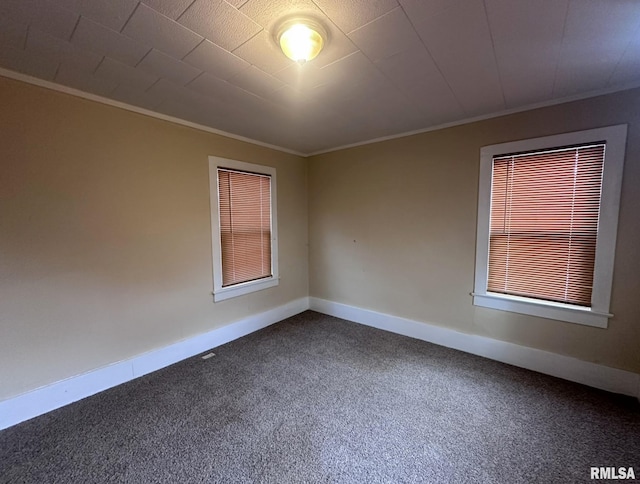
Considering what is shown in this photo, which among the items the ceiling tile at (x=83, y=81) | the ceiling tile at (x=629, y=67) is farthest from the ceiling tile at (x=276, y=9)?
the ceiling tile at (x=629, y=67)

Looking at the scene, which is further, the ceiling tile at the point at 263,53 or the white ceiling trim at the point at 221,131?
the white ceiling trim at the point at 221,131

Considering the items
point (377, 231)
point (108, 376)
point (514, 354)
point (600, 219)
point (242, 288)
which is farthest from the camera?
point (377, 231)

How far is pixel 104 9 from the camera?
4.23ft

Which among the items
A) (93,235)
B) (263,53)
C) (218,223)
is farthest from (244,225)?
(263,53)

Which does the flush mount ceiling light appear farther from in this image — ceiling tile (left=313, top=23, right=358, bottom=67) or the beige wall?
the beige wall

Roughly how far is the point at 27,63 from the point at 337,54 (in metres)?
2.03

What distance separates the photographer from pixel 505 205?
8.68 ft

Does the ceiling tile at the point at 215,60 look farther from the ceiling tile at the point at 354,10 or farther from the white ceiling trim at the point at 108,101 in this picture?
the white ceiling trim at the point at 108,101

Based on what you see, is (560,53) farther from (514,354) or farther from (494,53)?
(514,354)

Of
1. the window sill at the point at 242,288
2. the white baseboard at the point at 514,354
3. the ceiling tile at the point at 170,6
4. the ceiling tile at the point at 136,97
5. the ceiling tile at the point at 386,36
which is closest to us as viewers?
the ceiling tile at the point at 170,6

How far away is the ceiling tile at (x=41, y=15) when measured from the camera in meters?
1.26

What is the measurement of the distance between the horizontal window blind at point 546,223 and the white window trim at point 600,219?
5 centimetres

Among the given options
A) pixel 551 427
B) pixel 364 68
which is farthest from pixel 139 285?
pixel 551 427

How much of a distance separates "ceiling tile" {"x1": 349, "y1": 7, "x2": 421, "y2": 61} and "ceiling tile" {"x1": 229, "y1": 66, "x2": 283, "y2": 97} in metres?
0.70
